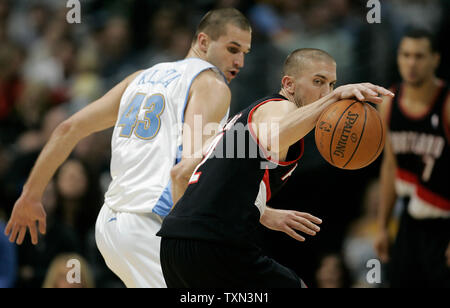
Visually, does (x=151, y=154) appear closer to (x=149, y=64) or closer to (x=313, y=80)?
(x=313, y=80)

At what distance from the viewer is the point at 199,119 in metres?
3.95

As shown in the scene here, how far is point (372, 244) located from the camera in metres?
6.89

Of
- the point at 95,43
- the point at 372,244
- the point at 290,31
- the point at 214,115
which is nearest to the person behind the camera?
the point at 214,115

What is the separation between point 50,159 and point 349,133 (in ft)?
7.26

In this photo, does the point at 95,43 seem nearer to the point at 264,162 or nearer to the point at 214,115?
the point at 214,115

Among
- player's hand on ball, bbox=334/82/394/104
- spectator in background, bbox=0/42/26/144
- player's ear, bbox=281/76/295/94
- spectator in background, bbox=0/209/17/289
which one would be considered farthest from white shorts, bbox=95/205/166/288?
spectator in background, bbox=0/42/26/144

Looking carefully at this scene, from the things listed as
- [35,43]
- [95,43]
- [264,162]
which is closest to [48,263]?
[264,162]

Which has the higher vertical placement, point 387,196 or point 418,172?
point 418,172

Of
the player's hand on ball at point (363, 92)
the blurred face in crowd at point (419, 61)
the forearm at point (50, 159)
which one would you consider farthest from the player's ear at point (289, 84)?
the blurred face in crowd at point (419, 61)

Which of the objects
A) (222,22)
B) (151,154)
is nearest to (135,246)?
(151,154)

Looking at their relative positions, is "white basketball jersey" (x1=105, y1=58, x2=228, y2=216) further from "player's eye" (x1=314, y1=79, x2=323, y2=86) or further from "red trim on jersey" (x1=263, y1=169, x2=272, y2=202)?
"player's eye" (x1=314, y1=79, x2=323, y2=86)

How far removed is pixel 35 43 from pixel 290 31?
442 centimetres

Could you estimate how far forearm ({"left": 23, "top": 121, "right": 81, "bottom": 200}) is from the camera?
15.0ft
